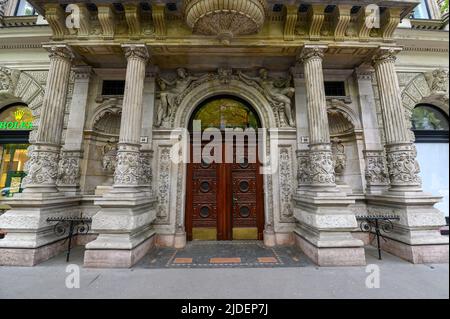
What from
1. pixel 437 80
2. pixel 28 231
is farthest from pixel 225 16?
pixel 437 80

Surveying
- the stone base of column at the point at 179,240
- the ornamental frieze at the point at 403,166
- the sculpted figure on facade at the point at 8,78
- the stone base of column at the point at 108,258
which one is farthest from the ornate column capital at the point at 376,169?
the sculpted figure on facade at the point at 8,78

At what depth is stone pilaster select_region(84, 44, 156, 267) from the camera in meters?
4.55

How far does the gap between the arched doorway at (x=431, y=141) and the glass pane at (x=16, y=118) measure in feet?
47.8

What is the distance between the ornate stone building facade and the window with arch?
1.03ft

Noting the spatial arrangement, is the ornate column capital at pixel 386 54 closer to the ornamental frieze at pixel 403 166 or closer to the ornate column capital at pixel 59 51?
the ornamental frieze at pixel 403 166

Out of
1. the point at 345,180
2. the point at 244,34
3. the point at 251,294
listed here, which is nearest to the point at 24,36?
the point at 244,34

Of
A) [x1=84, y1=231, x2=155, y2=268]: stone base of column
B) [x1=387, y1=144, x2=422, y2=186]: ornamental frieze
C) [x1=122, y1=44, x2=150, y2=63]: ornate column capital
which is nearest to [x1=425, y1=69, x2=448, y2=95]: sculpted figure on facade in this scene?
[x1=387, y1=144, x2=422, y2=186]: ornamental frieze

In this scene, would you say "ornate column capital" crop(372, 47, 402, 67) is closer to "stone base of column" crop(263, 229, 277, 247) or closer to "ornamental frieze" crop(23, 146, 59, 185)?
"stone base of column" crop(263, 229, 277, 247)

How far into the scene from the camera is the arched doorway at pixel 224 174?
681 cm

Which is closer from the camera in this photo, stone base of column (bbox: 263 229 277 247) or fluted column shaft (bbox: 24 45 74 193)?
fluted column shaft (bbox: 24 45 74 193)

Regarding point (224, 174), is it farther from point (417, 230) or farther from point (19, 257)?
point (19, 257)

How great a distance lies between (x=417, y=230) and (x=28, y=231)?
365 inches

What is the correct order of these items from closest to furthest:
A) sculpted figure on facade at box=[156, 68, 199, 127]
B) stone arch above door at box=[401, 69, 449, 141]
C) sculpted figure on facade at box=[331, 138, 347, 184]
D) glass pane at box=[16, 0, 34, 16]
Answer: sculpted figure on facade at box=[156, 68, 199, 127], sculpted figure on facade at box=[331, 138, 347, 184], stone arch above door at box=[401, 69, 449, 141], glass pane at box=[16, 0, 34, 16]

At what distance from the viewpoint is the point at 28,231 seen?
485 centimetres
